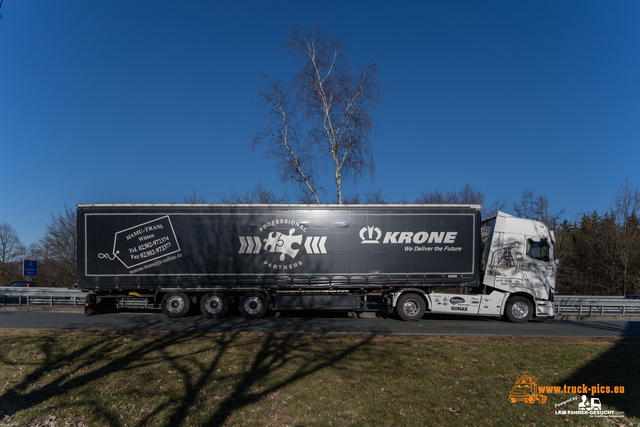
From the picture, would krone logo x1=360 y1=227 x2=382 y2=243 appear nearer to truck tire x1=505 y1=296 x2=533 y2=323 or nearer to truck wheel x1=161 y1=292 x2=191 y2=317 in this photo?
truck tire x1=505 y1=296 x2=533 y2=323

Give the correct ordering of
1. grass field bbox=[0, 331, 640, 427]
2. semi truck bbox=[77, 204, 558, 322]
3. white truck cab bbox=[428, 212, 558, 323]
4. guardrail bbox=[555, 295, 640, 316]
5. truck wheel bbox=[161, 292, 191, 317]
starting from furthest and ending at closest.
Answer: guardrail bbox=[555, 295, 640, 316], truck wheel bbox=[161, 292, 191, 317], white truck cab bbox=[428, 212, 558, 323], semi truck bbox=[77, 204, 558, 322], grass field bbox=[0, 331, 640, 427]

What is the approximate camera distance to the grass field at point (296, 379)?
498 cm

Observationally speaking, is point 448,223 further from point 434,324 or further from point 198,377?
point 198,377

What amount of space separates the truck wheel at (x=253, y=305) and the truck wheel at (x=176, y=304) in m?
1.83

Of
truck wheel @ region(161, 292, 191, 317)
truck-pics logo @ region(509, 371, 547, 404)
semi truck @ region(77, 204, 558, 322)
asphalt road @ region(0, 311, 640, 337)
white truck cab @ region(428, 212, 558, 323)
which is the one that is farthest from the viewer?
truck wheel @ region(161, 292, 191, 317)

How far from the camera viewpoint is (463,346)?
8812 millimetres

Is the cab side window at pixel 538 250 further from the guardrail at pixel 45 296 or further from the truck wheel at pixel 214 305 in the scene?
the guardrail at pixel 45 296

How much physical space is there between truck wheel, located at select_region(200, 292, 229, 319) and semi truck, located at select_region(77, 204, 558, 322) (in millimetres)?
146

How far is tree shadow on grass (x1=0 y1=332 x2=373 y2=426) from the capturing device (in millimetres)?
5181

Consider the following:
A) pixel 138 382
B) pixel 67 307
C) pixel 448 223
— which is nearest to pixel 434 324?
pixel 448 223

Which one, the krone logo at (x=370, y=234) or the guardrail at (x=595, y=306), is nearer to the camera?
the krone logo at (x=370, y=234)

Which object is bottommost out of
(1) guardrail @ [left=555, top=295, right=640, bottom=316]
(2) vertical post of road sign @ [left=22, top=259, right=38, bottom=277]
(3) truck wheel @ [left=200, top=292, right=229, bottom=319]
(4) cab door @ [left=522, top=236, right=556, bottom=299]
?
(1) guardrail @ [left=555, top=295, right=640, bottom=316]

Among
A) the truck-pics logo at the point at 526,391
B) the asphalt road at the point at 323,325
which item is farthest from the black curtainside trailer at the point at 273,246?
the truck-pics logo at the point at 526,391
